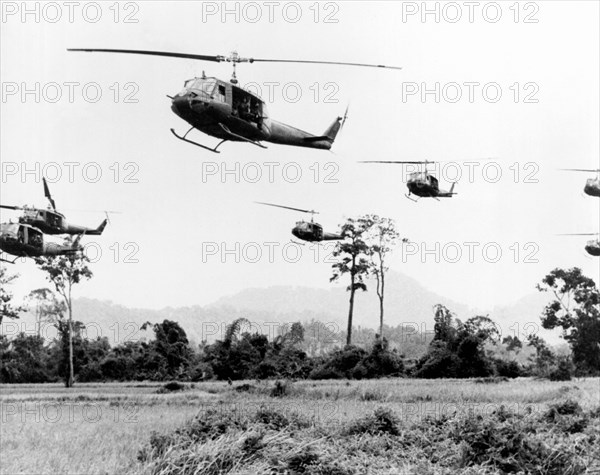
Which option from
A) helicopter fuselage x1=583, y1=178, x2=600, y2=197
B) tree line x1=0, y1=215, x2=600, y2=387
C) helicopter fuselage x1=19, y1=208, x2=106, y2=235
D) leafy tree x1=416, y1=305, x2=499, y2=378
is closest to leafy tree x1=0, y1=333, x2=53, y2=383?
tree line x1=0, y1=215, x2=600, y2=387

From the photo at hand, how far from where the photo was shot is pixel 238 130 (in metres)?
15.5

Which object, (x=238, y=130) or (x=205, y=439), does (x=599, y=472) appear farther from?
(x=238, y=130)

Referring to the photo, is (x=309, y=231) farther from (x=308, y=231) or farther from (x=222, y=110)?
(x=222, y=110)

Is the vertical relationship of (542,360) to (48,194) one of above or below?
below

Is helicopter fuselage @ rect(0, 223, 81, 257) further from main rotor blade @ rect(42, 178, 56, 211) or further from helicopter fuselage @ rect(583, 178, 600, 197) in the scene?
helicopter fuselage @ rect(583, 178, 600, 197)

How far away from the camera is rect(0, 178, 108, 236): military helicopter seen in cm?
2641

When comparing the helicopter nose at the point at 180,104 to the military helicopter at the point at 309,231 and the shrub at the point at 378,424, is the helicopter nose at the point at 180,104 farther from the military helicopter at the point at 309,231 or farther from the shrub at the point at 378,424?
the military helicopter at the point at 309,231

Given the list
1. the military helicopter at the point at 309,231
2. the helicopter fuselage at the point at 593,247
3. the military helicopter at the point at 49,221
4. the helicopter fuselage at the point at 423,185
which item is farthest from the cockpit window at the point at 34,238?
the helicopter fuselage at the point at 593,247

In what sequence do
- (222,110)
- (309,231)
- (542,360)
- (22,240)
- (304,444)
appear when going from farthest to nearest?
(542,360) → (309,231) → (22,240) → (222,110) → (304,444)

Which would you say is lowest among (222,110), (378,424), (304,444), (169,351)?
(169,351)

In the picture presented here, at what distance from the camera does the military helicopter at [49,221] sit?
2641 cm

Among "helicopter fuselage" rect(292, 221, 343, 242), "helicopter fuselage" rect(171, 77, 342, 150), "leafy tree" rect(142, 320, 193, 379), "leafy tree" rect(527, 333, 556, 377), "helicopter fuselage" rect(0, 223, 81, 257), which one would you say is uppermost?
"helicopter fuselage" rect(171, 77, 342, 150)

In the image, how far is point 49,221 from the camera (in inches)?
1058

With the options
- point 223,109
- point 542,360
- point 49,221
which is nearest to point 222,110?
point 223,109
